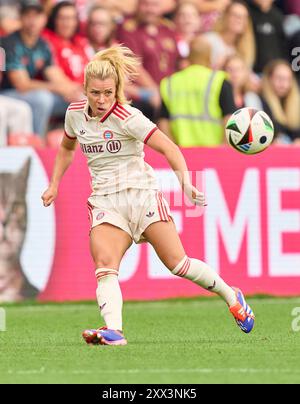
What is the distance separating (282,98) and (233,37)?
1.06m

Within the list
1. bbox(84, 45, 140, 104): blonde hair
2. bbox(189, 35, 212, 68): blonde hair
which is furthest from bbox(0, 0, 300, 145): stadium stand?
bbox(84, 45, 140, 104): blonde hair

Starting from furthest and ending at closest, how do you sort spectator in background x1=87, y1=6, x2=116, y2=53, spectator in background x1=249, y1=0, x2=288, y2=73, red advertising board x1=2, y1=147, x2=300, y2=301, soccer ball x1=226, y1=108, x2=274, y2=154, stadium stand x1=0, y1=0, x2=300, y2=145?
spectator in background x1=249, y1=0, x2=288, y2=73
spectator in background x1=87, y1=6, x2=116, y2=53
stadium stand x1=0, y1=0, x2=300, y2=145
red advertising board x1=2, y1=147, x2=300, y2=301
soccer ball x1=226, y1=108, x2=274, y2=154

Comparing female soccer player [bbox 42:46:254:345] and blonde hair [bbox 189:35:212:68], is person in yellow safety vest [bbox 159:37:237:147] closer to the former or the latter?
blonde hair [bbox 189:35:212:68]

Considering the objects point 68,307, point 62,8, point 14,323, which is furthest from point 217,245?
point 62,8

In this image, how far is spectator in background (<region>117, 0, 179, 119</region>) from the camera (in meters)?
15.5

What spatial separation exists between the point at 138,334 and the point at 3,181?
3.71 metres

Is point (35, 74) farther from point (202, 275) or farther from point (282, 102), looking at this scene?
point (202, 275)

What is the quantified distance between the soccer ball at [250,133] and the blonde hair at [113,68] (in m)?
1.14

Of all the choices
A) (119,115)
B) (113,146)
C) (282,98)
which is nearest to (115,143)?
(113,146)

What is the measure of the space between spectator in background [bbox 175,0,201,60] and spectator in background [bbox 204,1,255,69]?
0.66ft

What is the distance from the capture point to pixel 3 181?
12.8m

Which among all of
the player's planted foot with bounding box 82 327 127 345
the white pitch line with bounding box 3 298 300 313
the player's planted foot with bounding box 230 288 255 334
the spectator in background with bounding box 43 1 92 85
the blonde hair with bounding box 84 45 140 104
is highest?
the spectator in background with bounding box 43 1 92 85
